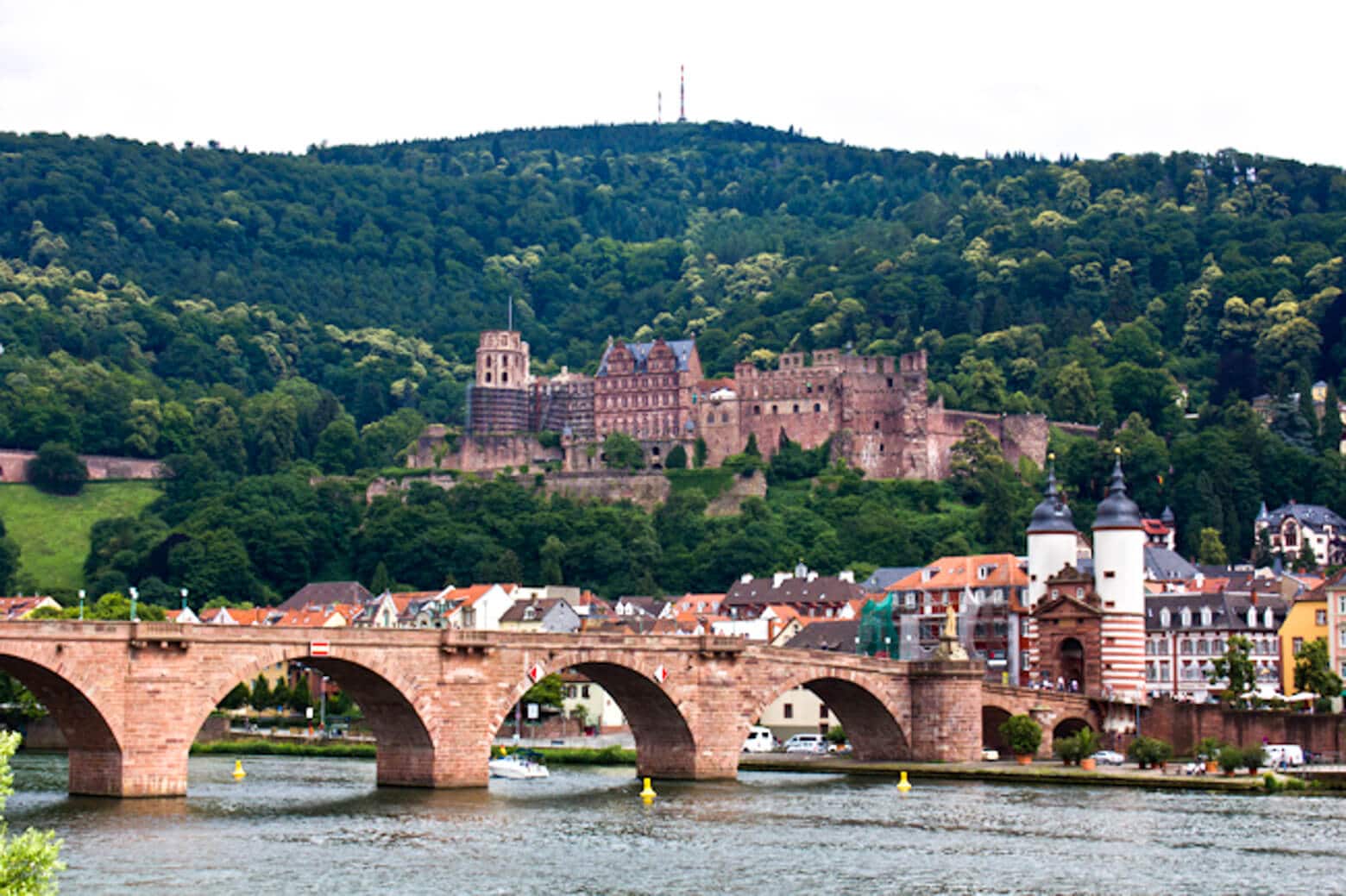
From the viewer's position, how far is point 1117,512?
87750 mm

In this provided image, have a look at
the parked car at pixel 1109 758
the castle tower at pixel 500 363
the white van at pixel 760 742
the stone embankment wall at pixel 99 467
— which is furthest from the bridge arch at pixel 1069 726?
the stone embankment wall at pixel 99 467

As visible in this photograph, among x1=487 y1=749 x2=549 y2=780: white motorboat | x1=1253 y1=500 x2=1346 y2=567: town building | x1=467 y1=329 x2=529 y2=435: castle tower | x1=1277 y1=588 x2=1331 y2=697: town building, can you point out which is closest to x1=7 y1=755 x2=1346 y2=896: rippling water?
x1=487 y1=749 x2=549 y2=780: white motorboat

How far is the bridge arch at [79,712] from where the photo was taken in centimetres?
5741

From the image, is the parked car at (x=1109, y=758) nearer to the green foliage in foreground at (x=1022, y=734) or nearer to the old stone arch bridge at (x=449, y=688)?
the green foliage in foreground at (x=1022, y=734)

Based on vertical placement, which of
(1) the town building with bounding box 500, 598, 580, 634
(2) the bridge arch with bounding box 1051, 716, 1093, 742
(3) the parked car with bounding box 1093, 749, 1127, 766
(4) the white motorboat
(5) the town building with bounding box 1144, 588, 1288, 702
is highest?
(1) the town building with bounding box 500, 598, 580, 634

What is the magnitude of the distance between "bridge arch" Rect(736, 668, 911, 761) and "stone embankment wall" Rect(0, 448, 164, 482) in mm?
96236

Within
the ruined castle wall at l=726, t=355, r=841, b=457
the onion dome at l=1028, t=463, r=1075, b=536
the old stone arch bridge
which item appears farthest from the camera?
the ruined castle wall at l=726, t=355, r=841, b=457

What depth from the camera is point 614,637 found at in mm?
68500

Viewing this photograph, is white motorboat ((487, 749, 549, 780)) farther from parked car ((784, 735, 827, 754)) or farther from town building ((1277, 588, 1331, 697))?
town building ((1277, 588, 1331, 697))

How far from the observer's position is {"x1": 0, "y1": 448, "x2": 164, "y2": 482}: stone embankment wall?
161750 mm

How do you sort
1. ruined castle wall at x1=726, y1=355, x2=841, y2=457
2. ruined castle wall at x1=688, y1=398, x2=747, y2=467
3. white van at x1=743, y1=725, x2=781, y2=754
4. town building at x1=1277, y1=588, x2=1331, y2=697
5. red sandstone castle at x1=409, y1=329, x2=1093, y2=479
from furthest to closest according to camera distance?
ruined castle wall at x1=688, y1=398, x2=747, y2=467 < ruined castle wall at x1=726, y1=355, x2=841, y2=457 < red sandstone castle at x1=409, y1=329, x2=1093, y2=479 < white van at x1=743, y1=725, x2=781, y2=754 < town building at x1=1277, y1=588, x2=1331, y2=697

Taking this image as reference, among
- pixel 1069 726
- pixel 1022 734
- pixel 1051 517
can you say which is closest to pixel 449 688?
pixel 1022 734

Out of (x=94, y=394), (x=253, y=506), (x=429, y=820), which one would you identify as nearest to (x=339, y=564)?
(x=253, y=506)

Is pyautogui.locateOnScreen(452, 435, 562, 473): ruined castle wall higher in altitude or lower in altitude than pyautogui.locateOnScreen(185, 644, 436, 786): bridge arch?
higher
